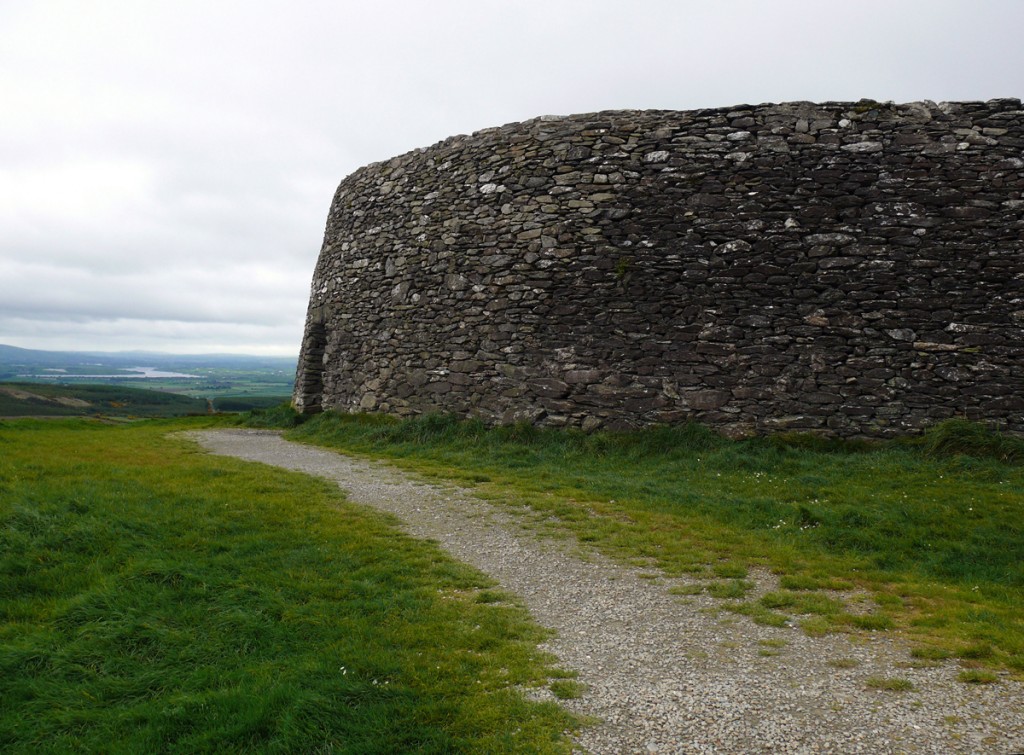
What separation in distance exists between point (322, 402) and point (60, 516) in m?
11.2

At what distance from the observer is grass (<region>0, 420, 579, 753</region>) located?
3.58 m

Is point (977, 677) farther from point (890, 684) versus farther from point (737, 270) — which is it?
point (737, 270)

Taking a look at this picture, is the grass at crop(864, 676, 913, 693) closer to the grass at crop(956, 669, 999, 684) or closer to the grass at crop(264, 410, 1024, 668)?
the grass at crop(956, 669, 999, 684)

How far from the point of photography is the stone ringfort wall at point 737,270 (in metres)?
10.7

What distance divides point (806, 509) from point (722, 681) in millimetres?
4087

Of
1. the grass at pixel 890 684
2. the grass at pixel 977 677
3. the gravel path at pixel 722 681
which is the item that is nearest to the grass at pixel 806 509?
the grass at pixel 977 677

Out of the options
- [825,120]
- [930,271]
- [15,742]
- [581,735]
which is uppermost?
[825,120]

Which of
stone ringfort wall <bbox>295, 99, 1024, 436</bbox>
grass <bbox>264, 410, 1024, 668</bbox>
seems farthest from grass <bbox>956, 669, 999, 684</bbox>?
stone ringfort wall <bbox>295, 99, 1024, 436</bbox>

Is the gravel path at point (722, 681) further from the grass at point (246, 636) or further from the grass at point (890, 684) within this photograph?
the grass at point (246, 636)

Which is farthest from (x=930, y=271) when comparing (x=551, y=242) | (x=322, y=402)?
(x=322, y=402)

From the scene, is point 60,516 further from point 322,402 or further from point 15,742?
point 322,402

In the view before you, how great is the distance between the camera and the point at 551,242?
13.0 metres

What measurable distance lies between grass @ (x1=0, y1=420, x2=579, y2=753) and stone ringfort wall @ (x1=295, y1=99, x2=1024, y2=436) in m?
6.11

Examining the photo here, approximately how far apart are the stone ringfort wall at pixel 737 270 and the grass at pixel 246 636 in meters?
6.11
